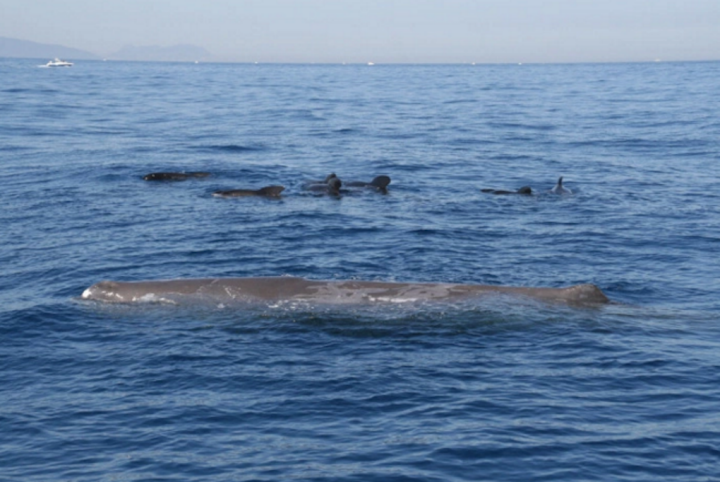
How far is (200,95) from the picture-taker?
70.8 meters

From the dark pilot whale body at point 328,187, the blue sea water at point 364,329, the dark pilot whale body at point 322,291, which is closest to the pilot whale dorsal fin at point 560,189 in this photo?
the blue sea water at point 364,329

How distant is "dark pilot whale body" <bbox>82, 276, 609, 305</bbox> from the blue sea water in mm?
271

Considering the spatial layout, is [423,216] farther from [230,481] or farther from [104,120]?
[104,120]

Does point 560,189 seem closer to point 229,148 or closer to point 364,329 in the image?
point 364,329

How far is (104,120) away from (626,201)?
30103mm

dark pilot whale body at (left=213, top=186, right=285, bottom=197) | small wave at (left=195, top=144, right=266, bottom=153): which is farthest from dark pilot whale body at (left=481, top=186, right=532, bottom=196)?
small wave at (left=195, top=144, right=266, bottom=153)

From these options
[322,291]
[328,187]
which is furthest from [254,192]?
[322,291]

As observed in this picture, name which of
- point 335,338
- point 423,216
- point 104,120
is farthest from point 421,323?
point 104,120

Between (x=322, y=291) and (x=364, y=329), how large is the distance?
114 centimetres

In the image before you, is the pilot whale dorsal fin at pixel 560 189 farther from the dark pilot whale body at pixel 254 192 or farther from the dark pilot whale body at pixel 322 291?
the dark pilot whale body at pixel 322 291

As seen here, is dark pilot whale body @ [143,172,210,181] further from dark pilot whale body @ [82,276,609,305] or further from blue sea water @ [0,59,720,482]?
dark pilot whale body @ [82,276,609,305]

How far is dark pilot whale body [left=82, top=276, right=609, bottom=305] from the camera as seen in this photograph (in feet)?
44.7

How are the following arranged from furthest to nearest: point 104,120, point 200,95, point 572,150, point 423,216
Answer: point 200,95 < point 104,120 < point 572,150 < point 423,216

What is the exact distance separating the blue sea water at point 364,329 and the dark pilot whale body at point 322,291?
0.27 m
